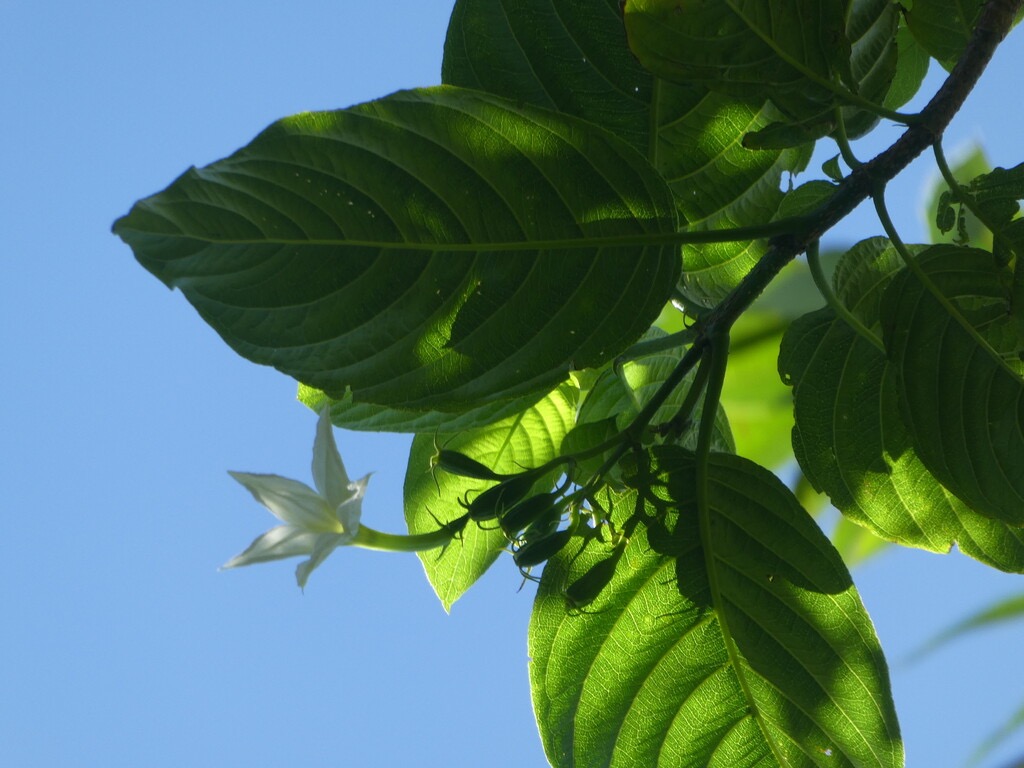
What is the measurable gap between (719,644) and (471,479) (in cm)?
35

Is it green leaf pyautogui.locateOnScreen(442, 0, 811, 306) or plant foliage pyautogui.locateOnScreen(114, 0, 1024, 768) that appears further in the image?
green leaf pyautogui.locateOnScreen(442, 0, 811, 306)

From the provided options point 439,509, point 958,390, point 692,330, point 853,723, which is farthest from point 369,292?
point 853,723

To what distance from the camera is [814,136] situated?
0.88m

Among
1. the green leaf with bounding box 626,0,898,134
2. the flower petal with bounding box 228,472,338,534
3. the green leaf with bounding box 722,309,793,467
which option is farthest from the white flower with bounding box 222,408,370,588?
the green leaf with bounding box 722,309,793,467

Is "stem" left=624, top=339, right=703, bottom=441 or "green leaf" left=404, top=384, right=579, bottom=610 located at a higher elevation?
"green leaf" left=404, top=384, right=579, bottom=610

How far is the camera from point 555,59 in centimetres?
89

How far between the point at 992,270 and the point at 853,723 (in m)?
0.48

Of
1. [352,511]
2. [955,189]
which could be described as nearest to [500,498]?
[352,511]

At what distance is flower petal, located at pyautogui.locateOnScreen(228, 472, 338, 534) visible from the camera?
832 mm

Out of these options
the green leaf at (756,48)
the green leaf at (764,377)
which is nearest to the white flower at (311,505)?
the green leaf at (756,48)

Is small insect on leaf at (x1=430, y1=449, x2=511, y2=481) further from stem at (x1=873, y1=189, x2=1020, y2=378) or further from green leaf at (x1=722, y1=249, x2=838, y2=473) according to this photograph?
green leaf at (x1=722, y1=249, x2=838, y2=473)

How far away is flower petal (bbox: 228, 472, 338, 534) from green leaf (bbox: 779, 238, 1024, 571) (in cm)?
51

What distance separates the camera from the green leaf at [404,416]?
1.02 metres

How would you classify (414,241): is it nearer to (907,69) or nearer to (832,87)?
(832,87)
